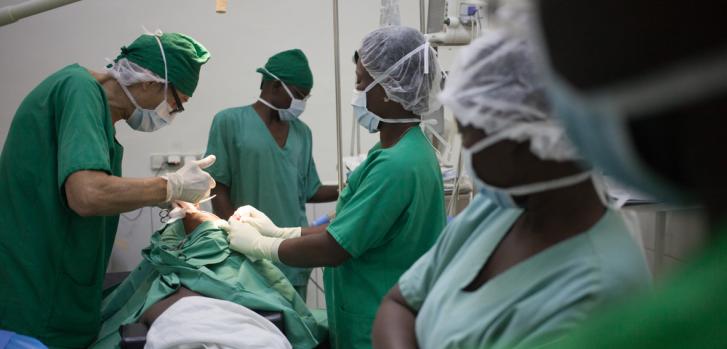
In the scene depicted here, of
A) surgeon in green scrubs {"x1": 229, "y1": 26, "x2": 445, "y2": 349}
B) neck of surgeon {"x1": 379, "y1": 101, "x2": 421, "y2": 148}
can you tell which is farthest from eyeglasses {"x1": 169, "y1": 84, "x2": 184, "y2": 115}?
neck of surgeon {"x1": 379, "y1": 101, "x2": 421, "y2": 148}

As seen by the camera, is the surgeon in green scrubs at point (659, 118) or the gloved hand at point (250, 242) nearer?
the surgeon in green scrubs at point (659, 118)

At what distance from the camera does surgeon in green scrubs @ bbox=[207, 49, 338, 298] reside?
2955 mm

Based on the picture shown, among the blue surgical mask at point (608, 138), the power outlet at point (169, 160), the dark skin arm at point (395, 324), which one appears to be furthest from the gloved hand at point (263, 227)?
the blue surgical mask at point (608, 138)

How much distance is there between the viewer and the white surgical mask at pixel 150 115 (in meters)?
2.11

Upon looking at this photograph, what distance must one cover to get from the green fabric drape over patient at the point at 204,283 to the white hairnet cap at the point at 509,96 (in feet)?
4.46

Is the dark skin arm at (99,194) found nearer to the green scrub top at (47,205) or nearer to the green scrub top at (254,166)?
the green scrub top at (47,205)

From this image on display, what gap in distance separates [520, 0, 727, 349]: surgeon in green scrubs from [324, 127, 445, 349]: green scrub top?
1.13 m

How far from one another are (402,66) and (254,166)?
52.4 inches

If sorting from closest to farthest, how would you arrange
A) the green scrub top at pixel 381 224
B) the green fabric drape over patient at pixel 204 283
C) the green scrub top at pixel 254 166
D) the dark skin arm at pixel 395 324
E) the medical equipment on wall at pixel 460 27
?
1. the dark skin arm at pixel 395 324
2. the green scrub top at pixel 381 224
3. the green fabric drape over patient at pixel 204 283
4. the medical equipment on wall at pixel 460 27
5. the green scrub top at pixel 254 166

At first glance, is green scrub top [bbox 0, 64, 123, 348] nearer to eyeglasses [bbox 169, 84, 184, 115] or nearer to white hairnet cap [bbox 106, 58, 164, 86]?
white hairnet cap [bbox 106, 58, 164, 86]

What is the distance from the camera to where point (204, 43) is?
3.86 m

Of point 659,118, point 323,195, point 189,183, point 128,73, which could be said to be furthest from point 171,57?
point 659,118

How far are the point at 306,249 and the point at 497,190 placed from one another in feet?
2.87

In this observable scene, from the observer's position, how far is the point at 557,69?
466 millimetres
